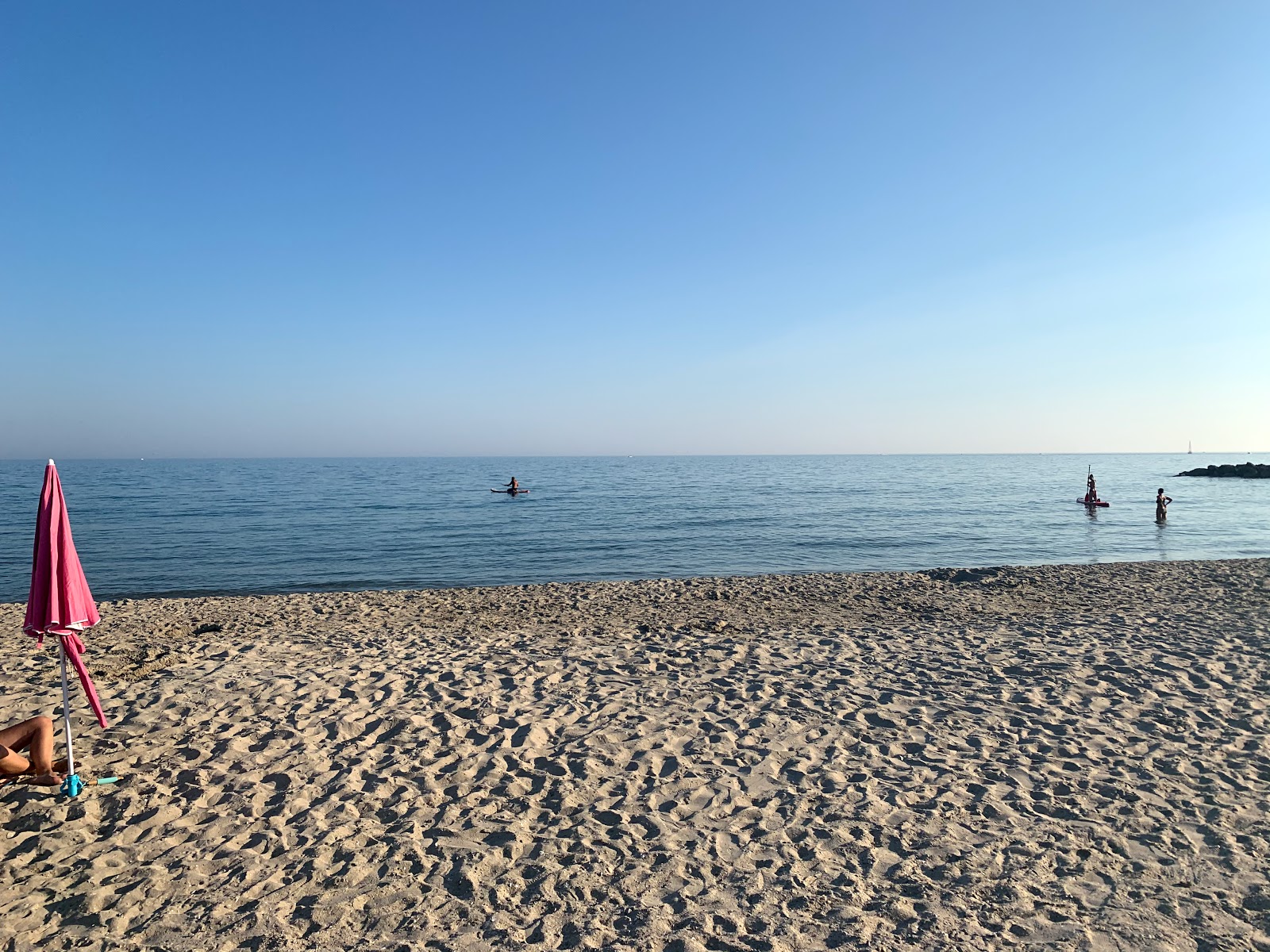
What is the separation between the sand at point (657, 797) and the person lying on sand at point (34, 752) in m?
0.15

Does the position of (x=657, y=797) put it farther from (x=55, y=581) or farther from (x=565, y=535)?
(x=565, y=535)

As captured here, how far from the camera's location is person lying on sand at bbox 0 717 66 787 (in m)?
5.73

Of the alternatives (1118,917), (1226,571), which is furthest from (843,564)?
(1118,917)

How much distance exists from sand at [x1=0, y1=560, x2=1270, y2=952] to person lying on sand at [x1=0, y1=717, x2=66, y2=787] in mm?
146

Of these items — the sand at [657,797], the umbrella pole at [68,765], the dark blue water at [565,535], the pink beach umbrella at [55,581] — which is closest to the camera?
the sand at [657,797]

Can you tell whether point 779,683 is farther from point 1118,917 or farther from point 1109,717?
point 1118,917

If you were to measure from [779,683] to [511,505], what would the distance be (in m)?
35.8

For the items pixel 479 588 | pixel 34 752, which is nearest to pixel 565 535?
pixel 479 588

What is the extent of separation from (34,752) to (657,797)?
209 inches

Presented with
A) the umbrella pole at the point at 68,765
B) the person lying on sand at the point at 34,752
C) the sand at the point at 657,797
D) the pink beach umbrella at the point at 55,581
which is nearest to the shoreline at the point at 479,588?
the sand at the point at 657,797

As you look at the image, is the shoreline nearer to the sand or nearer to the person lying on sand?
the sand

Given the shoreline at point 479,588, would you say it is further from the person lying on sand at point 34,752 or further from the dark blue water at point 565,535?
the person lying on sand at point 34,752

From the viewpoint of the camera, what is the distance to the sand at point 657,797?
14.3 feet

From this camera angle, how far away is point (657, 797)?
584 cm
